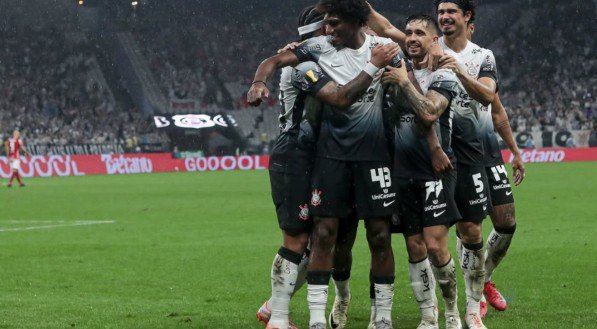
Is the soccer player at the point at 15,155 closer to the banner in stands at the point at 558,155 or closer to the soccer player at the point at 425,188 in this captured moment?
the banner in stands at the point at 558,155

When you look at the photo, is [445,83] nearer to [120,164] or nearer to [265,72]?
[265,72]

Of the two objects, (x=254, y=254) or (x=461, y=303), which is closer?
(x=461, y=303)

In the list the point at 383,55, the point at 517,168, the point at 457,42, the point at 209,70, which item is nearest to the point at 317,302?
the point at 383,55

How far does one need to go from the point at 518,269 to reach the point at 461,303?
2.52m

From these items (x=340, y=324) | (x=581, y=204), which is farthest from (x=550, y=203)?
A: (x=340, y=324)

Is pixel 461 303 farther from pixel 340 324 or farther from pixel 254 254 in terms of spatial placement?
pixel 254 254

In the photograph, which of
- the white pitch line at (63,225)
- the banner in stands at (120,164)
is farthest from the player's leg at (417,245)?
the banner in stands at (120,164)

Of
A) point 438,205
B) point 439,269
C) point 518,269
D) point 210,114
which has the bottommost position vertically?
point 210,114

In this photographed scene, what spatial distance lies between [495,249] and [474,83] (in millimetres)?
2057

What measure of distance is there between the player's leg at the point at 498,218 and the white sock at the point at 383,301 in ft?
5.88

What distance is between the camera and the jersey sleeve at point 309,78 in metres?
6.61

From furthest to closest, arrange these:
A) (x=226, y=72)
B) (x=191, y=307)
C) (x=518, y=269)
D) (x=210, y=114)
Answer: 1. (x=226, y=72)
2. (x=210, y=114)
3. (x=518, y=269)
4. (x=191, y=307)

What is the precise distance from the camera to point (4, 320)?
7961 mm

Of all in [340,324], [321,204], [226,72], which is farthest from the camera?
[226,72]
